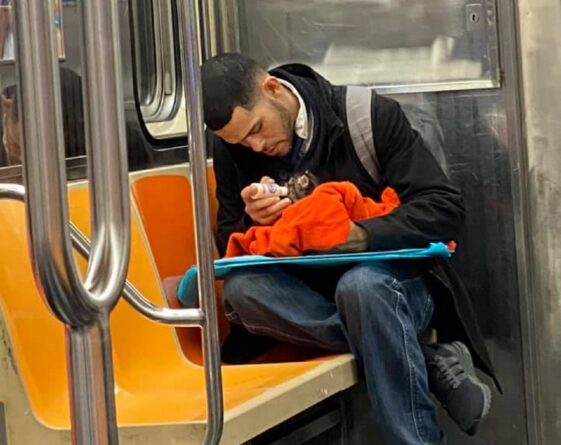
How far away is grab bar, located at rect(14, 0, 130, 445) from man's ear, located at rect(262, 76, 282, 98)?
1.34 metres

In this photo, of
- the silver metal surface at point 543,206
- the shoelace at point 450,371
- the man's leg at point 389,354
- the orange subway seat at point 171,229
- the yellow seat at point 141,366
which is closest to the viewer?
the yellow seat at point 141,366

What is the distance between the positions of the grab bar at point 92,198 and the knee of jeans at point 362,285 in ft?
3.80

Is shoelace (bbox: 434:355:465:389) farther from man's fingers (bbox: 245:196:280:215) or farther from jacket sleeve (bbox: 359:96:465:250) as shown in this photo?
man's fingers (bbox: 245:196:280:215)

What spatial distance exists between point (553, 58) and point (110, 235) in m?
1.85

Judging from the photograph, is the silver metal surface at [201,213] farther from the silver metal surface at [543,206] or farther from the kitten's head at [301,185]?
the silver metal surface at [543,206]

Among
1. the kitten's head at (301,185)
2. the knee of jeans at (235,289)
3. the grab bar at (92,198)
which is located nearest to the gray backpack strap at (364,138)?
the kitten's head at (301,185)

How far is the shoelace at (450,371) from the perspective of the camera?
2092 millimetres

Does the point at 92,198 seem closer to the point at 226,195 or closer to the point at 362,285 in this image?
the point at 362,285

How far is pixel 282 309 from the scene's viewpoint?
2127mm

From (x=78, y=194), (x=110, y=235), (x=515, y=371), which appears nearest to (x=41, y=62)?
(x=110, y=235)

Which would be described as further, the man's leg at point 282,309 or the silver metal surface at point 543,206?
the silver metal surface at point 543,206

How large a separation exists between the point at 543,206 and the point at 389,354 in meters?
0.78

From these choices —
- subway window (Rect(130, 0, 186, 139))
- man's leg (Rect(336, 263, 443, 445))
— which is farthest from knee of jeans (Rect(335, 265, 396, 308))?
subway window (Rect(130, 0, 186, 139))

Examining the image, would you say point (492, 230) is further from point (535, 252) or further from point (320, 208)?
point (320, 208)
